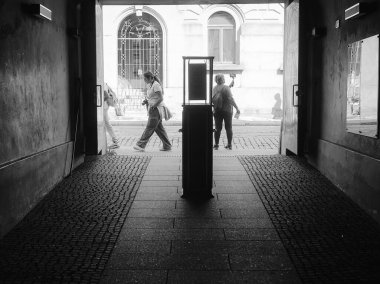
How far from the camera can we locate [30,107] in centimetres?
631

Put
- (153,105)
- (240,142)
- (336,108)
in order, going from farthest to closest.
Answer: (240,142)
(153,105)
(336,108)

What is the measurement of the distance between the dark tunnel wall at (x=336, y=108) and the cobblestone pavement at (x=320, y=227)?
23cm

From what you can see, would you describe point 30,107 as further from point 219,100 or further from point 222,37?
point 222,37

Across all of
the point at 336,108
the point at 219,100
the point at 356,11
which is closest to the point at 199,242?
the point at 356,11

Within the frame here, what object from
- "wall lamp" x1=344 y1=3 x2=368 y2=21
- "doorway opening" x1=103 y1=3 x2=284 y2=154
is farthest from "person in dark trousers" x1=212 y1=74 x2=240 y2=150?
"doorway opening" x1=103 y1=3 x2=284 y2=154

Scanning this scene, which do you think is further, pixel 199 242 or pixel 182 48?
pixel 182 48

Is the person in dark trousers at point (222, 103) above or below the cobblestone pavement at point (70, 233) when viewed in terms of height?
above

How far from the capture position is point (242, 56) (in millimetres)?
23453

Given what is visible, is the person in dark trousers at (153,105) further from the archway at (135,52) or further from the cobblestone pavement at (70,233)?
the archway at (135,52)

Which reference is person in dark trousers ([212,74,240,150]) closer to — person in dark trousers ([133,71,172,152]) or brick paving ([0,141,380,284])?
person in dark trousers ([133,71,172,152])

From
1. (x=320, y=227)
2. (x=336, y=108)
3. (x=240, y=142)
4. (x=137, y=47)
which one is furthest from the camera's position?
(x=137, y=47)

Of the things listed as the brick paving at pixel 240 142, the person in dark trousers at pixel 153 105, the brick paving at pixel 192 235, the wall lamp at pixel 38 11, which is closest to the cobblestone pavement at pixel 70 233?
the brick paving at pixel 192 235

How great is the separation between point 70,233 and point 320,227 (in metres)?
2.58

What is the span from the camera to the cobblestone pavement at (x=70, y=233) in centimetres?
412
